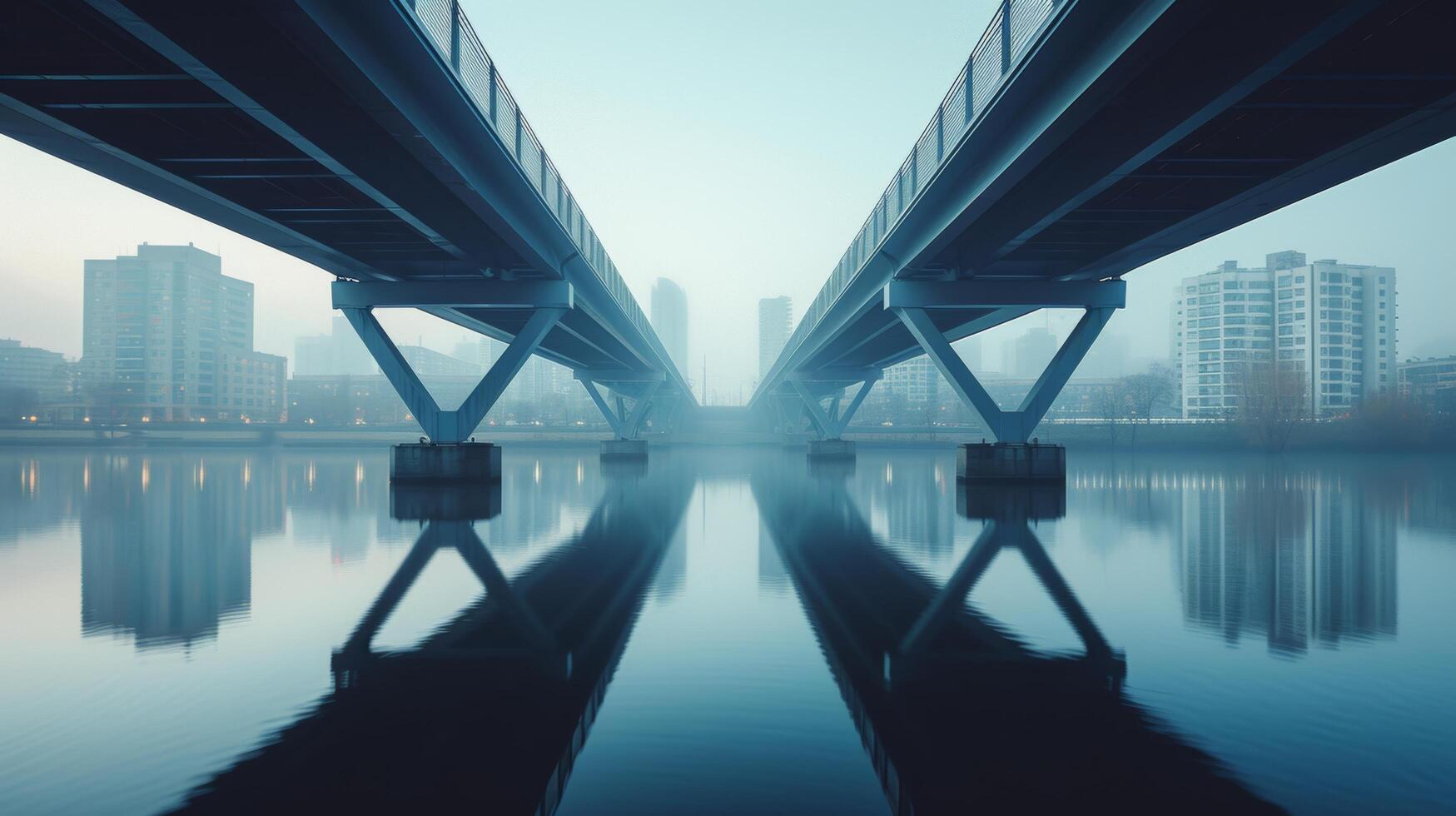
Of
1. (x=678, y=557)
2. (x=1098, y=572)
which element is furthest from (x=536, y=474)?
(x=1098, y=572)

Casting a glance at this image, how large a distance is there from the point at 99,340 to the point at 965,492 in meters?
181

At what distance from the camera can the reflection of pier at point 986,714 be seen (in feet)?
12.8

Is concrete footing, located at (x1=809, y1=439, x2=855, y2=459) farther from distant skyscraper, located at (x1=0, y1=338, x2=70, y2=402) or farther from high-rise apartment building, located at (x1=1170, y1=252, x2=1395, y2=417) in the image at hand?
distant skyscraper, located at (x1=0, y1=338, x2=70, y2=402)

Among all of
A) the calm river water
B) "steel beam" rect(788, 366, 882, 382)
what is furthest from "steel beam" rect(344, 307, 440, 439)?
"steel beam" rect(788, 366, 882, 382)

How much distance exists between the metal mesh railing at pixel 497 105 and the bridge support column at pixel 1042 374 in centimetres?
1100

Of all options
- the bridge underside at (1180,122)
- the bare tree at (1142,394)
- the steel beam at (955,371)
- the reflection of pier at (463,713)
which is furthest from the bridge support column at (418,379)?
the bare tree at (1142,394)

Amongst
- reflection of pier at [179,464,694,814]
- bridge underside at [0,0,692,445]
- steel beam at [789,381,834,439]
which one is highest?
bridge underside at [0,0,692,445]

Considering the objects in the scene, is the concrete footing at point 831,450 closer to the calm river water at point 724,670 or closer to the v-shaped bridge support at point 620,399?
the v-shaped bridge support at point 620,399

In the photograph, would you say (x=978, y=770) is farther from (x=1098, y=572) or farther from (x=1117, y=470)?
(x=1117, y=470)

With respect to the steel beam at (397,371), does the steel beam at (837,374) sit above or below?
above

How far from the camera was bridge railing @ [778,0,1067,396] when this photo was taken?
1233 cm

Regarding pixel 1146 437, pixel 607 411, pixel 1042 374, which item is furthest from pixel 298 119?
pixel 1146 437

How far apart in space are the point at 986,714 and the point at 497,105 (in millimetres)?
14679

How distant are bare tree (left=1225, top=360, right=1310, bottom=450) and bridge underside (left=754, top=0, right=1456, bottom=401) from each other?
5623 cm
